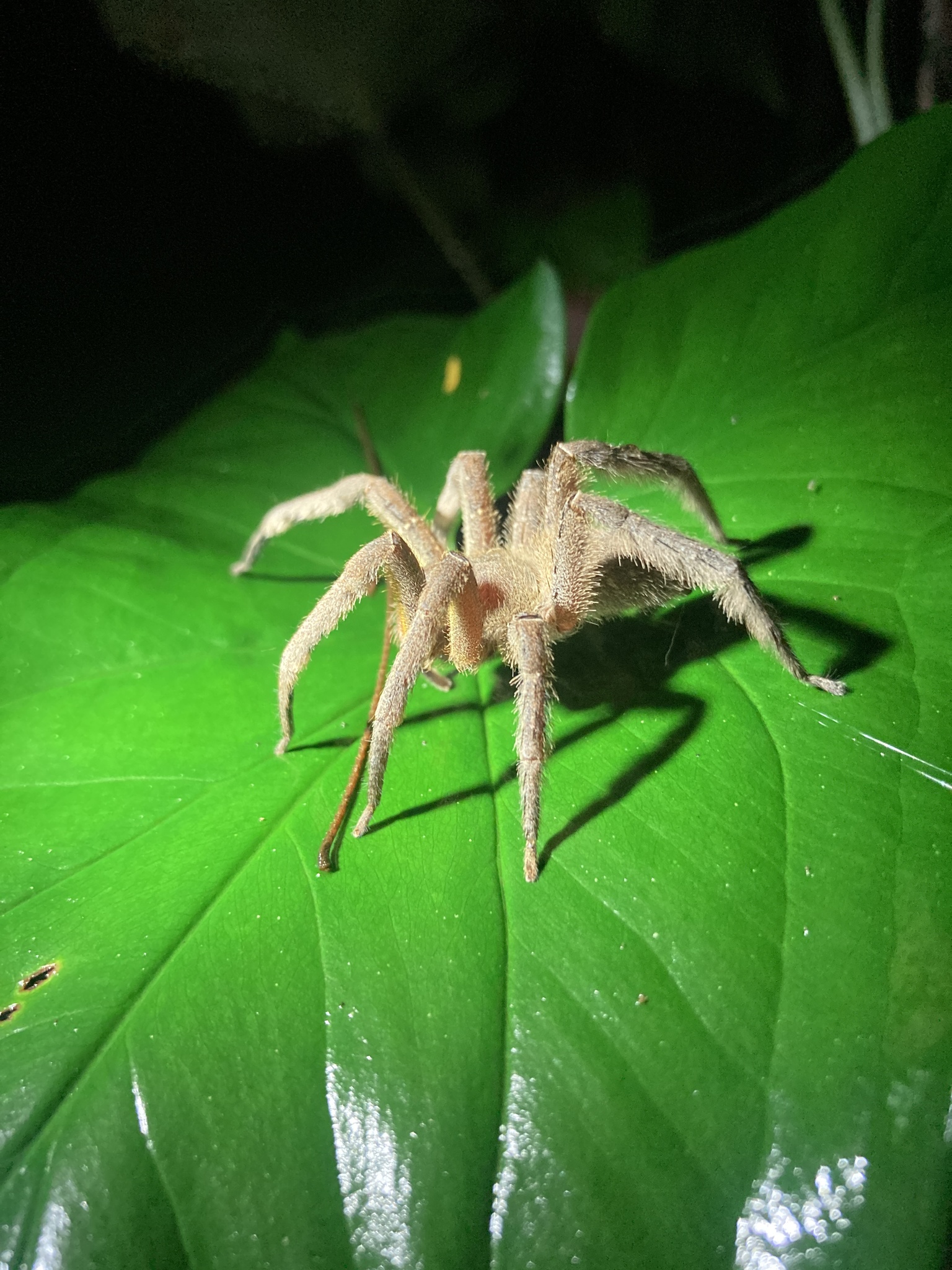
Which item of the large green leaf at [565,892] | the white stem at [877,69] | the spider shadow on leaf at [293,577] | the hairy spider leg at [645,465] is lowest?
the large green leaf at [565,892]

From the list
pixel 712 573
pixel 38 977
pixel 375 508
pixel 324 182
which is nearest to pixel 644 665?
pixel 712 573

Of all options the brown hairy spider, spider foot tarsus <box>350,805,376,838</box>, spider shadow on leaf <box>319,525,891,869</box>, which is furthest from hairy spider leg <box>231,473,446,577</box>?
spider foot tarsus <box>350,805,376,838</box>

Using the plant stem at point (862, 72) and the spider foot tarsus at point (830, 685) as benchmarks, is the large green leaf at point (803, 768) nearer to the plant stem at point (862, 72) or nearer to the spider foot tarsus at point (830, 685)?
the spider foot tarsus at point (830, 685)

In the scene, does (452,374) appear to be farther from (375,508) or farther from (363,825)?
(363,825)

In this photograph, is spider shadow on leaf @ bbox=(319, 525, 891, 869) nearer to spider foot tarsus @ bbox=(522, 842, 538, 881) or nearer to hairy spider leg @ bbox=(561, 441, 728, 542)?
spider foot tarsus @ bbox=(522, 842, 538, 881)

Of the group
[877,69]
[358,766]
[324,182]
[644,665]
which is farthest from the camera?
[324,182]

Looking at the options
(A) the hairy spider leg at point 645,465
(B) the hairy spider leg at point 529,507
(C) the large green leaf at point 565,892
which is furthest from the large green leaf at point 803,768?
(B) the hairy spider leg at point 529,507
